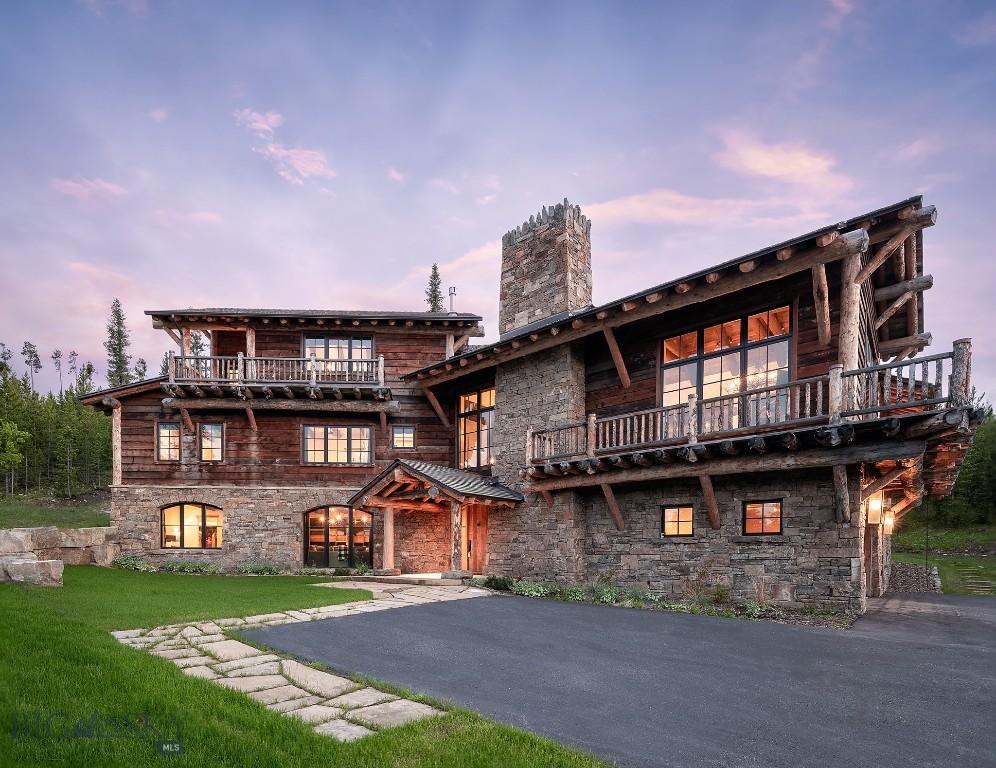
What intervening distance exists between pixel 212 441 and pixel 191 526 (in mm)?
2885

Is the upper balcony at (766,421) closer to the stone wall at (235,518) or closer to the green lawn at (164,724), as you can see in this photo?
the green lawn at (164,724)

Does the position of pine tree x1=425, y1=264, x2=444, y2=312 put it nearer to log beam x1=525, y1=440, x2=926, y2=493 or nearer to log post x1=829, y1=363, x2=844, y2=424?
log beam x1=525, y1=440, x2=926, y2=493

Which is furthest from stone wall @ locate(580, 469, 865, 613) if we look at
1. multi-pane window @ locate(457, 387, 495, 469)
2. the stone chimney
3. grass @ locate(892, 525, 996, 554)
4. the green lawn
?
grass @ locate(892, 525, 996, 554)

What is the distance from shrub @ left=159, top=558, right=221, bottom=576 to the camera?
52.9 feet

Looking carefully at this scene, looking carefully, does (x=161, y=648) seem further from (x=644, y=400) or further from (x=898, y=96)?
(x=898, y=96)

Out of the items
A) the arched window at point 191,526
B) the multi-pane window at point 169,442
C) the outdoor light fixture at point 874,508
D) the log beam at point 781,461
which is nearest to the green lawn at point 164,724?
the log beam at point 781,461

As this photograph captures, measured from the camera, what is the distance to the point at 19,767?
277 centimetres

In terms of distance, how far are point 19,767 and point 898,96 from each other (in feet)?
69.3

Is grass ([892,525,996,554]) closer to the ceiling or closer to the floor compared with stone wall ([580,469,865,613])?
closer to the floor

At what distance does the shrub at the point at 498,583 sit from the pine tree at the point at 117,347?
184ft

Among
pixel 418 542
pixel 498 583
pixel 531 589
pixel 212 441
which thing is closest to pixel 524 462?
pixel 498 583

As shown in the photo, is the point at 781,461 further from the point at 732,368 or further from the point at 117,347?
the point at 117,347

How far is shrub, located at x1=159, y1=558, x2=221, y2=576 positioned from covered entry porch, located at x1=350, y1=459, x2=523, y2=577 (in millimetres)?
5173

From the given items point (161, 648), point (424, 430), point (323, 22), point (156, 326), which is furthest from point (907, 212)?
point (156, 326)
